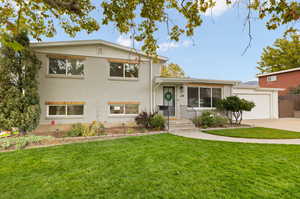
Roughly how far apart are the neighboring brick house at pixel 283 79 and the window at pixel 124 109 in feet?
64.7

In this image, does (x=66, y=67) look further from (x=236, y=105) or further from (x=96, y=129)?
(x=236, y=105)

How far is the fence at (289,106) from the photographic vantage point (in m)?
15.9

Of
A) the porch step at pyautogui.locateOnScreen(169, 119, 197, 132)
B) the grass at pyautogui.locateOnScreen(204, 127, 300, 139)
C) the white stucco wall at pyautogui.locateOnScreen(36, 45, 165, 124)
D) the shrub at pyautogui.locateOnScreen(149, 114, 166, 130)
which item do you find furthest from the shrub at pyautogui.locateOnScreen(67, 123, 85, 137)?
the grass at pyautogui.locateOnScreen(204, 127, 300, 139)

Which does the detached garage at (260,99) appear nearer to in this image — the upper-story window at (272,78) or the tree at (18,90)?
the upper-story window at (272,78)

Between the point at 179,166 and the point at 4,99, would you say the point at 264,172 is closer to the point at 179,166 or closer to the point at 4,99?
the point at 179,166

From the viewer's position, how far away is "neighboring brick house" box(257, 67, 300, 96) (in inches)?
728

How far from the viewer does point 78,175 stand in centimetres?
344

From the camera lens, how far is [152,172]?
354 centimetres

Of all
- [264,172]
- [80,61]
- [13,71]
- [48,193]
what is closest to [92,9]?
[80,61]

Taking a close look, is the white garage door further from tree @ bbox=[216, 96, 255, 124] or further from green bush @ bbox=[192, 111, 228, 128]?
green bush @ bbox=[192, 111, 228, 128]

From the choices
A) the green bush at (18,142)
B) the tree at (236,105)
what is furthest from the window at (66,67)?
the tree at (236,105)

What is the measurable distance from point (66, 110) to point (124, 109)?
371cm

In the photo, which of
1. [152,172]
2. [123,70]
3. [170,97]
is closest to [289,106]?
[170,97]

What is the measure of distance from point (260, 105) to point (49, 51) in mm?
18570
